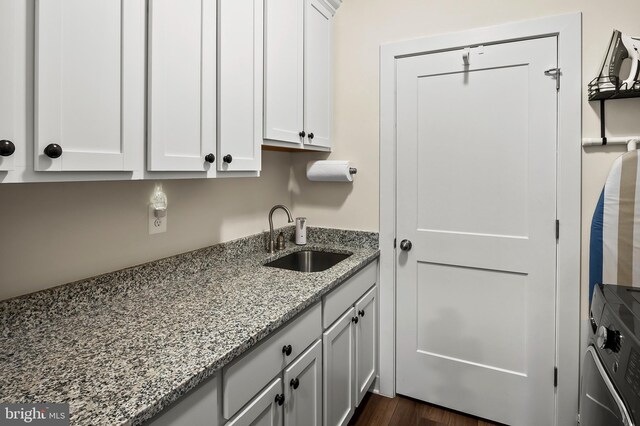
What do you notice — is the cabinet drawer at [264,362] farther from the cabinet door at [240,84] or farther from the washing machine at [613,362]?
the washing machine at [613,362]

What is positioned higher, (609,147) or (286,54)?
(286,54)

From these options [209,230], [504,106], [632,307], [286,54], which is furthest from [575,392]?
[286,54]

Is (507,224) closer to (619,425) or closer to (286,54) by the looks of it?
(619,425)

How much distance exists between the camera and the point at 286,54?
1.74m

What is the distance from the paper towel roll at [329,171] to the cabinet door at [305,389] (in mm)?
1023

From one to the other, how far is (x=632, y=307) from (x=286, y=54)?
5.43ft

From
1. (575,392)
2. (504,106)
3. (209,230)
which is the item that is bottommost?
(575,392)

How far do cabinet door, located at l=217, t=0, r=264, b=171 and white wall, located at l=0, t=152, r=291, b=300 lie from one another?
34 cm

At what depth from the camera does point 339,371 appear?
1.66m

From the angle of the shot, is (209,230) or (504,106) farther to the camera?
(504,106)

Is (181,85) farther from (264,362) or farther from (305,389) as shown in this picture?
(305,389)

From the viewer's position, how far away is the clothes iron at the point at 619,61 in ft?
4.82

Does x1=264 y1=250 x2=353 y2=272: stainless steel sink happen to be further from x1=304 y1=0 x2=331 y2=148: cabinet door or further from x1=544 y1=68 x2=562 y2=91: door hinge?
x1=544 y1=68 x2=562 y2=91: door hinge

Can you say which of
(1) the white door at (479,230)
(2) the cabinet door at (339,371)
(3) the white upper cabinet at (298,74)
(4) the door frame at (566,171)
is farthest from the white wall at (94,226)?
(4) the door frame at (566,171)
